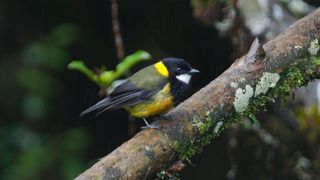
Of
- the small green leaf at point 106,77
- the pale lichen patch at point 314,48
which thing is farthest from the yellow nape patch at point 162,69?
the pale lichen patch at point 314,48

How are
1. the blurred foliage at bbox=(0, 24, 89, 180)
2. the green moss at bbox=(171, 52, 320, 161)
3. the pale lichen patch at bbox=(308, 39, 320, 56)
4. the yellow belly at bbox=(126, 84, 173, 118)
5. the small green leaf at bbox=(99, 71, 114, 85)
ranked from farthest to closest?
the blurred foliage at bbox=(0, 24, 89, 180)
the small green leaf at bbox=(99, 71, 114, 85)
the yellow belly at bbox=(126, 84, 173, 118)
the pale lichen patch at bbox=(308, 39, 320, 56)
the green moss at bbox=(171, 52, 320, 161)

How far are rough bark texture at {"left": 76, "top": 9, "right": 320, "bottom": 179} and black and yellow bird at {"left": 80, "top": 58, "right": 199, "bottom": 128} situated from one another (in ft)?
0.85

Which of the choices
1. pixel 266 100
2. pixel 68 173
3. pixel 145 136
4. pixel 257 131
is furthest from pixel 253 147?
pixel 145 136

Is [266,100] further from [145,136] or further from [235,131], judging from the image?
[235,131]

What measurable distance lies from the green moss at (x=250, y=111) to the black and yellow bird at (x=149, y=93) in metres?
0.41

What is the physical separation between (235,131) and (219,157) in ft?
3.02

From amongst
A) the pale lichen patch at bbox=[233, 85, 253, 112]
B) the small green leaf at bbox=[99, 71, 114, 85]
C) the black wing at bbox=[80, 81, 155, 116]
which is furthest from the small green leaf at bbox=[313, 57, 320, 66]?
the small green leaf at bbox=[99, 71, 114, 85]

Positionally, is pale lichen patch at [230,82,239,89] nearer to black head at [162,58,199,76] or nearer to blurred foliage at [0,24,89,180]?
black head at [162,58,199,76]

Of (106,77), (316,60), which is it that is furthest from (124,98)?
(316,60)

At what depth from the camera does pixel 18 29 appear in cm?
516

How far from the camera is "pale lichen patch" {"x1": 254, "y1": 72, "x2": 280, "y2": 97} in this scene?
306cm

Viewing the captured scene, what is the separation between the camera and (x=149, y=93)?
341cm

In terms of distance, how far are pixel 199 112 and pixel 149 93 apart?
458mm

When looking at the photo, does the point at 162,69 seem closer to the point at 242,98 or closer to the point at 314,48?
the point at 242,98
